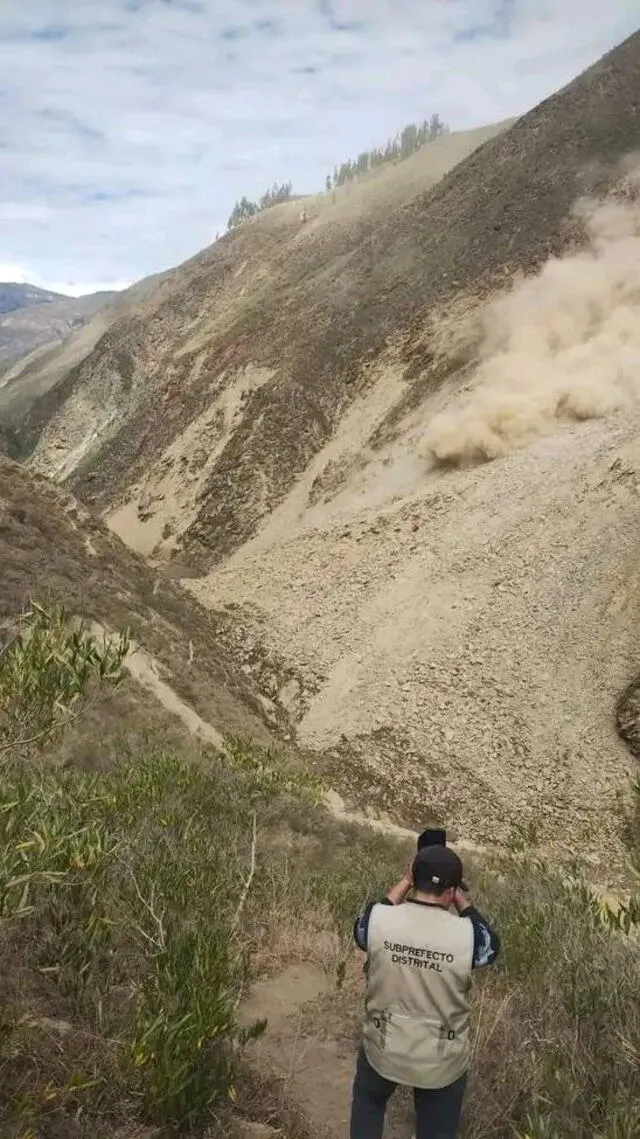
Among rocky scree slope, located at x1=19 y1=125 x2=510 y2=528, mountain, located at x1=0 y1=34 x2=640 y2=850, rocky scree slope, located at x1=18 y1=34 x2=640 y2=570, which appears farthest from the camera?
rocky scree slope, located at x1=19 y1=125 x2=510 y2=528

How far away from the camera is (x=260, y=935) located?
276 inches

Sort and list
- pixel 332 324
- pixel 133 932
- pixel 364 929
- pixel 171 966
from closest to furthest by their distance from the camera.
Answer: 1. pixel 364 929
2. pixel 171 966
3. pixel 133 932
4. pixel 332 324

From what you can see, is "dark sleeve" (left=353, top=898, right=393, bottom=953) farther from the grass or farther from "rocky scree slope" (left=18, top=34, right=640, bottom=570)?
"rocky scree slope" (left=18, top=34, right=640, bottom=570)

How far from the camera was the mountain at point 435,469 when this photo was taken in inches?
675

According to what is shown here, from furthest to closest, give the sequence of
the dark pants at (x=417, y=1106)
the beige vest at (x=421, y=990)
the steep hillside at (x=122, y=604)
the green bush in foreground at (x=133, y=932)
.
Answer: the steep hillside at (x=122, y=604), the green bush in foreground at (x=133, y=932), the dark pants at (x=417, y=1106), the beige vest at (x=421, y=990)

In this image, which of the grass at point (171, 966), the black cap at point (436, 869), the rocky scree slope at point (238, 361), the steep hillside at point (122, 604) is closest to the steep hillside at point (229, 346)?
Result: the rocky scree slope at point (238, 361)

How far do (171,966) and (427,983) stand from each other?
164 cm

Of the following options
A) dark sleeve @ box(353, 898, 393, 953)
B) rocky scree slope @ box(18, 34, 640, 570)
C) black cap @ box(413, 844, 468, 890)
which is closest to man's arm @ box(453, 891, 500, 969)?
black cap @ box(413, 844, 468, 890)

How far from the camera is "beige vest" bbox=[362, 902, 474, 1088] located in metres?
3.95

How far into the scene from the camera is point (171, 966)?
4812 millimetres

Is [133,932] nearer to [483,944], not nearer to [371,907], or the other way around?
[371,907]

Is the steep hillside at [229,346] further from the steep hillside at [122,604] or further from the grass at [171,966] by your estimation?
the grass at [171,966]

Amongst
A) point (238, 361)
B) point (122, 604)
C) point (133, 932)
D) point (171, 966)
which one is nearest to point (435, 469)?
point (122, 604)

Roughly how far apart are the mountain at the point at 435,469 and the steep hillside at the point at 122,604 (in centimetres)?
150
